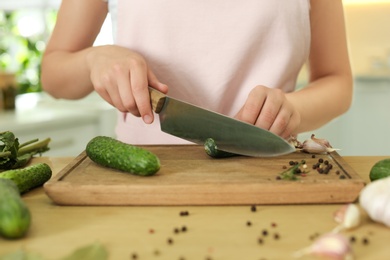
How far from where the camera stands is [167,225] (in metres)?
0.96

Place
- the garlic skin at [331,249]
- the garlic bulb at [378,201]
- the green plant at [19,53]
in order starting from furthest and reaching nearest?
the green plant at [19,53]
the garlic bulb at [378,201]
the garlic skin at [331,249]

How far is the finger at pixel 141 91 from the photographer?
1246 mm

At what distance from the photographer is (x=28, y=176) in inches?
45.3

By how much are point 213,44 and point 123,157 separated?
57cm

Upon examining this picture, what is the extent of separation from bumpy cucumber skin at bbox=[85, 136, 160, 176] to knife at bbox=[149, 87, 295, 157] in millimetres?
145

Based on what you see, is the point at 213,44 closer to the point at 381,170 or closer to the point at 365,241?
the point at 381,170

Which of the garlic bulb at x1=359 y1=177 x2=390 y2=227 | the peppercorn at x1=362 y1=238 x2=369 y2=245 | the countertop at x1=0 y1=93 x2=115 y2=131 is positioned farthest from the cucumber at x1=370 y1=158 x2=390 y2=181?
the countertop at x1=0 y1=93 x2=115 y2=131

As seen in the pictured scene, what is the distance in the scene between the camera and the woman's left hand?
131 cm

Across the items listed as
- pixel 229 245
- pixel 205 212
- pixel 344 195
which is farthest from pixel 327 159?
pixel 229 245

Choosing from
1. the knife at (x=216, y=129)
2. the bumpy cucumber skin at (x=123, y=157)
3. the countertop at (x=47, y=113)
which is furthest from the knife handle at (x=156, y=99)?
the countertop at (x=47, y=113)

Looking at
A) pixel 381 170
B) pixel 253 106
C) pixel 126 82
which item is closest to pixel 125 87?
pixel 126 82

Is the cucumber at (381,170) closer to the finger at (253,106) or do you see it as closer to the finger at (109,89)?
the finger at (253,106)

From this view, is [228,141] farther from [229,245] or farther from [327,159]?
[229,245]

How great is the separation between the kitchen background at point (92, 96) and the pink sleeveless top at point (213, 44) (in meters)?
1.50
